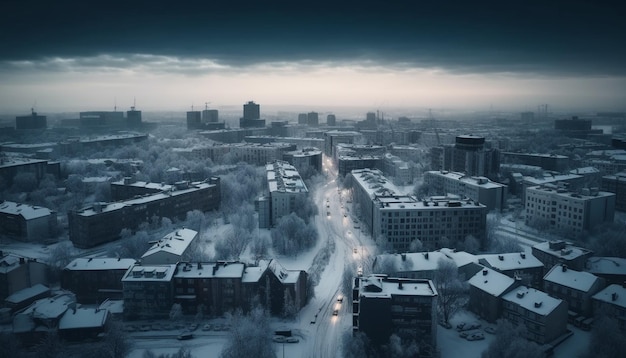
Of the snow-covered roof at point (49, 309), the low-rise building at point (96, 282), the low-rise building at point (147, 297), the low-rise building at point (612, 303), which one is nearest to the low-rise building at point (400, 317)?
the low-rise building at point (612, 303)

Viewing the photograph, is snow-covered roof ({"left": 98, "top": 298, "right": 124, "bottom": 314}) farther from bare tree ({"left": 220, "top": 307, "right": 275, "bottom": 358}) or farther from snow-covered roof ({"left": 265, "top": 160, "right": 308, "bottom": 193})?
snow-covered roof ({"left": 265, "top": 160, "right": 308, "bottom": 193})

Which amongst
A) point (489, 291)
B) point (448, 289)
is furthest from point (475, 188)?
point (489, 291)

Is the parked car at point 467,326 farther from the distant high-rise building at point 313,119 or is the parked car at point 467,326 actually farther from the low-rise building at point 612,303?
the distant high-rise building at point 313,119

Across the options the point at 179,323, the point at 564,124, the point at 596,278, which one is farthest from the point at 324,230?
the point at 564,124

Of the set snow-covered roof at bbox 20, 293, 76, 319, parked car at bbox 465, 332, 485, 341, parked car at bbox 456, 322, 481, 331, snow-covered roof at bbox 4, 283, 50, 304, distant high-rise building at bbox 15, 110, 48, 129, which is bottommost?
parked car at bbox 465, 332, 485, 341

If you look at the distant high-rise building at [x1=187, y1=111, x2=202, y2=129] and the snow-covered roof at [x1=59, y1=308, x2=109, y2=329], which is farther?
the distant high-rise building at [x1=187, y1=111, x2=202, y2=129]

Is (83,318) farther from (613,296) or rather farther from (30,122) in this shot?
(30,122)

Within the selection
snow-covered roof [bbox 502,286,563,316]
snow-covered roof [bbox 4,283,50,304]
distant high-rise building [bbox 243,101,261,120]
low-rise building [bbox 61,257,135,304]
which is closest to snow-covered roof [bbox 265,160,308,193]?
low-rise building [bbox 61,257,135,304]
